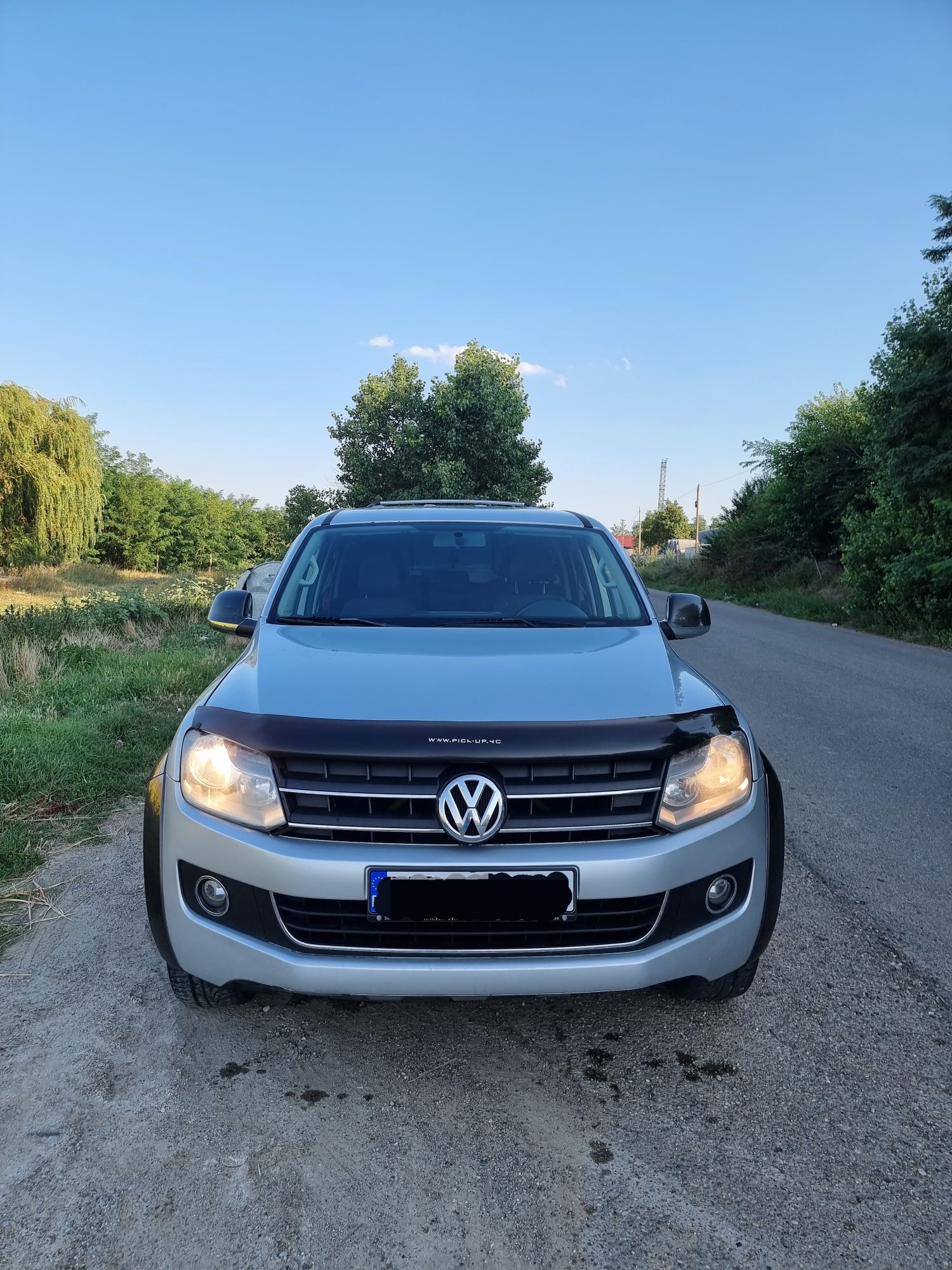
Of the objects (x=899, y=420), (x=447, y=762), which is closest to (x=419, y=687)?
(x=447, y=762)

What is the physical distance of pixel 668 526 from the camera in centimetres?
8319

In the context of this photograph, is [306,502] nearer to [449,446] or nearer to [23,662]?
[449,446]

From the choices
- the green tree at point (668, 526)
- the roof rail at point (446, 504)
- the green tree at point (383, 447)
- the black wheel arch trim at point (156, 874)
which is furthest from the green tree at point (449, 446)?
the green tree at point (668, 526)

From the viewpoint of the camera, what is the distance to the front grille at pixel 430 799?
6.81 ft

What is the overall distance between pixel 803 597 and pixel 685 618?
62.6ft

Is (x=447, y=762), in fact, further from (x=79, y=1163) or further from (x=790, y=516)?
(x=790, y=516)

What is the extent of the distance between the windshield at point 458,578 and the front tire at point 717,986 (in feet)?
4.32

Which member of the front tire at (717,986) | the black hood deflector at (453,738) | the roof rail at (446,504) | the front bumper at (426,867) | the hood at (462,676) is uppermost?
the roof rail at (446,504)

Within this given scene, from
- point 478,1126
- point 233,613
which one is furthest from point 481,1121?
point 233,613

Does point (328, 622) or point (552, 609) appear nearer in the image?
point (328, 622)

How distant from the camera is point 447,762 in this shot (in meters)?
2.08

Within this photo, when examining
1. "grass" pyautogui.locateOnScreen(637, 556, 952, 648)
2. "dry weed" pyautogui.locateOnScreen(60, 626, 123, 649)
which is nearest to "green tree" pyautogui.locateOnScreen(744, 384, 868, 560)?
"grass" pyautogui.locateOnScreen(637, 556, 952, 648)

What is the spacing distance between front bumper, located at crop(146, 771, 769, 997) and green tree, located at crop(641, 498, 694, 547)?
8246 centimetres

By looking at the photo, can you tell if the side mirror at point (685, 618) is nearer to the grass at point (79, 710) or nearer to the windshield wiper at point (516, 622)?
the windshield wiper at point (516, 622)
